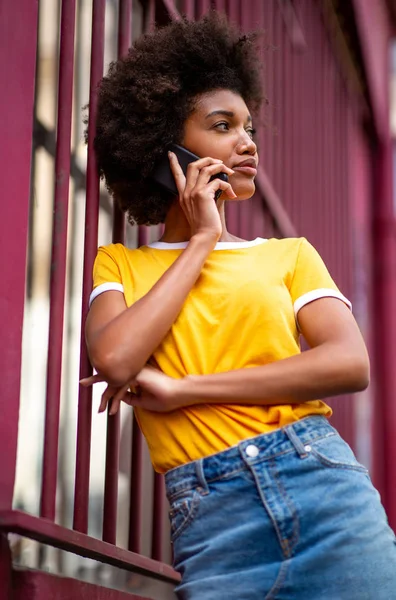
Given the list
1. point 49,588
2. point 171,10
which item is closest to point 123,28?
point 171,10

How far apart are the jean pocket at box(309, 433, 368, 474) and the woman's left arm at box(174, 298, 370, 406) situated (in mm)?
98

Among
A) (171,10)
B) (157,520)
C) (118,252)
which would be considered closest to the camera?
(118,252)

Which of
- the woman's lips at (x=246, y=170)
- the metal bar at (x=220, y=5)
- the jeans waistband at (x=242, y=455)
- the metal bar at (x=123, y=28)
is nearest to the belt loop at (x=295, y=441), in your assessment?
the jeans waistband at (x=242, y=455)

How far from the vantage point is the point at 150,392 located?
232 centimetres

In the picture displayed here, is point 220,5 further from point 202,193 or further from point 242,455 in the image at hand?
point 242,455

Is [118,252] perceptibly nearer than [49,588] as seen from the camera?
No

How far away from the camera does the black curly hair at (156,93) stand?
2711mm

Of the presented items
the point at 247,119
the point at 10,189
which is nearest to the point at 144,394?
the point at 10,189

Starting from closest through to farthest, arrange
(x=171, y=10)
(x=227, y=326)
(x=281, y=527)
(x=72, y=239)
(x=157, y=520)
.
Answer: (x=281, y=527)
(x=227, y=326)
(x=72, y=239)
(x=157, y=520)
(x=171, y=10)

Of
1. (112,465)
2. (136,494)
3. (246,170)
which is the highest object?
(246,170)

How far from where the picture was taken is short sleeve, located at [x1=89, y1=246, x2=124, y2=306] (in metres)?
2.49

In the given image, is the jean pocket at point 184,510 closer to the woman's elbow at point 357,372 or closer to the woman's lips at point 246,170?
the woman's elbow at point 357,372

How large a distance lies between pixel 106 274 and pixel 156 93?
0.50 metres

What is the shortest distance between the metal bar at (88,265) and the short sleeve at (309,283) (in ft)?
2.08
